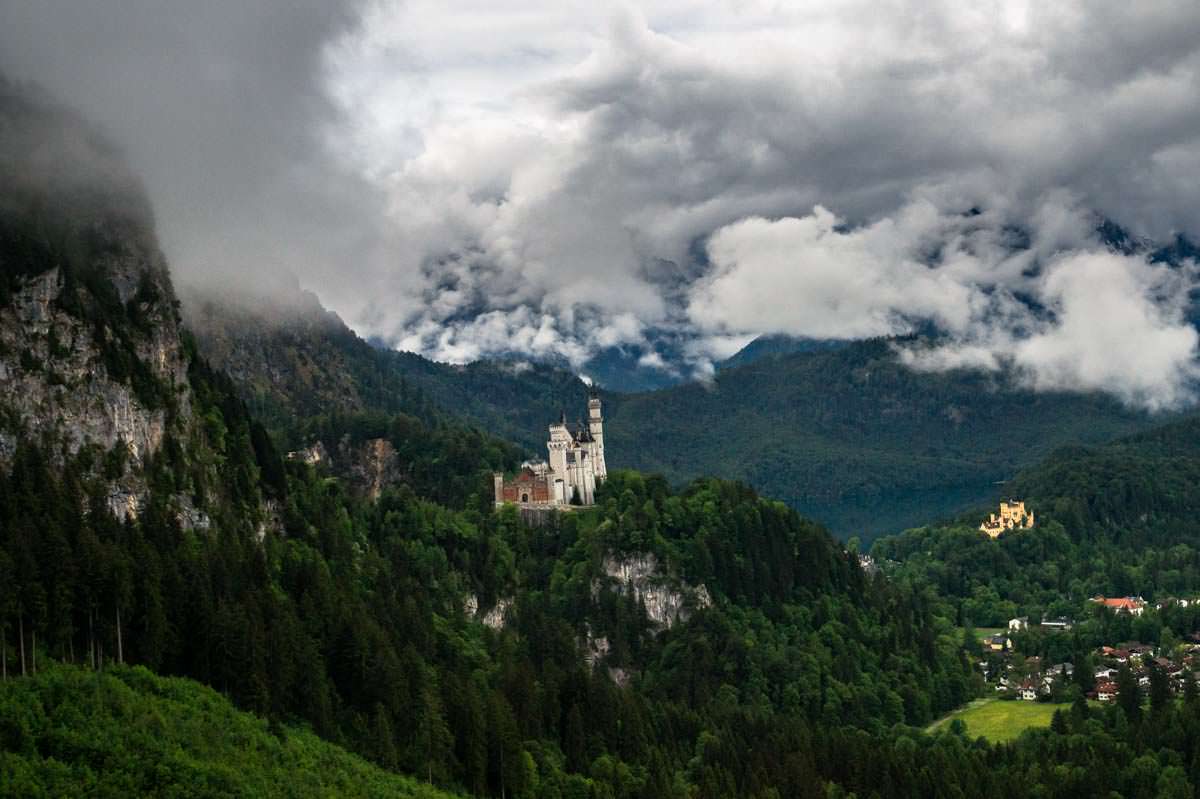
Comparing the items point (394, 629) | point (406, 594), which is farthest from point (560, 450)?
point (394, 629)

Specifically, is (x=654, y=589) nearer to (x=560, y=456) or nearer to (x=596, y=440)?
(x=560, y=456)

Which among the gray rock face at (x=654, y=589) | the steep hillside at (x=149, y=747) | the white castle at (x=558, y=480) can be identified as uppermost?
the white castle at (x=558, y=480)

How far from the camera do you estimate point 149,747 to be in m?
76.8

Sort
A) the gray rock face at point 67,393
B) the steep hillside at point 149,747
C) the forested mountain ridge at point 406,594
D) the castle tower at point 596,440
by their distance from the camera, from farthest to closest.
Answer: the castle tower at point 596,440, the gray rock face at point 67,393, the forested mountain ridge at point 406,594, the steep hillside at point 149,747

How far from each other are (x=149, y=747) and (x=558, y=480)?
11223 centimetres

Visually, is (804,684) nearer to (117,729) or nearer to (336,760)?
(336,760)

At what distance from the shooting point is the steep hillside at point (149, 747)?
72125 mm

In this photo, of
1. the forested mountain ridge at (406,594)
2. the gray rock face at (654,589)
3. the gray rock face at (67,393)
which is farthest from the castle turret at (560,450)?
the gray rock face at (67,393)

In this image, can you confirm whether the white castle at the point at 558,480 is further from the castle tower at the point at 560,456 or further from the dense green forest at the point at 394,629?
the dense green forest at the point at 394,629

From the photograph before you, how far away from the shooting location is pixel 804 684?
531 feet

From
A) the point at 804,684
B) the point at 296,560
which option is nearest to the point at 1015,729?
the point at 804,684

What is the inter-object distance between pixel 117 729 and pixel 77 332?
48863 millimetres

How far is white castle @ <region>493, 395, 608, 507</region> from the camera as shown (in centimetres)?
18700

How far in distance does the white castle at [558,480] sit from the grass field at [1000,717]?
149 feet
